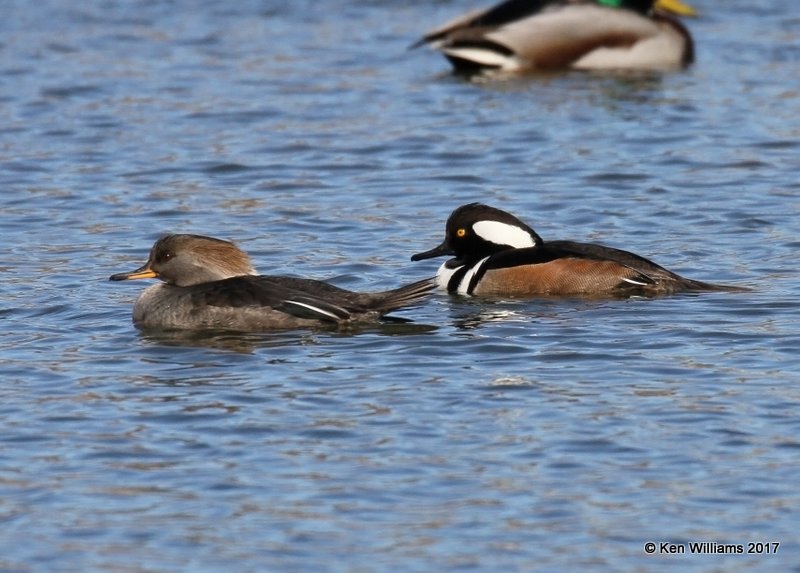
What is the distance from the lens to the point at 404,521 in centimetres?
726

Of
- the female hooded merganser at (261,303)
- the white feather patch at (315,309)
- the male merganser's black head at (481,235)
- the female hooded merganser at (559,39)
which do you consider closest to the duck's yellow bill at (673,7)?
the female hooded merganser at (559,39)

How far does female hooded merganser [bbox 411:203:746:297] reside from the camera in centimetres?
1132

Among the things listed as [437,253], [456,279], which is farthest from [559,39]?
[456,279]

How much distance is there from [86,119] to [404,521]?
11403mm

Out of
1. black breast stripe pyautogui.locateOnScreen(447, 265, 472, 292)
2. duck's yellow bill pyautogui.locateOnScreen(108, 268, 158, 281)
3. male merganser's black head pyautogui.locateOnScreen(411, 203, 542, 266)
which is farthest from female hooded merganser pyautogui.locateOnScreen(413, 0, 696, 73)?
duck's yellow bill pyautogui.locateOnScreen(108, 268, 158, 281)

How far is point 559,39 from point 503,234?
807cm

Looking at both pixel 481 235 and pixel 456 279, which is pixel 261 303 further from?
pixel 481 235

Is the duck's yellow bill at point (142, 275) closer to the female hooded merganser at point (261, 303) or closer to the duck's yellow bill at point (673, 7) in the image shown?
the female hooded merganser at point (261, 303)

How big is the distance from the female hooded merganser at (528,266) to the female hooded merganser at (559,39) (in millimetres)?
7742

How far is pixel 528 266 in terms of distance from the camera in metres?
11.6

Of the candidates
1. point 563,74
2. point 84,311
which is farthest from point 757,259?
→ point 563,74

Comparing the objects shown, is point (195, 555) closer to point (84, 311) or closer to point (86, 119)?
point (84, 311)

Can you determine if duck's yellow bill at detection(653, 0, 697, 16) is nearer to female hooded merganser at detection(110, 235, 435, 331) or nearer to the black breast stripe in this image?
the black breast stripe

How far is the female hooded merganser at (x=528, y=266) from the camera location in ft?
37.1
